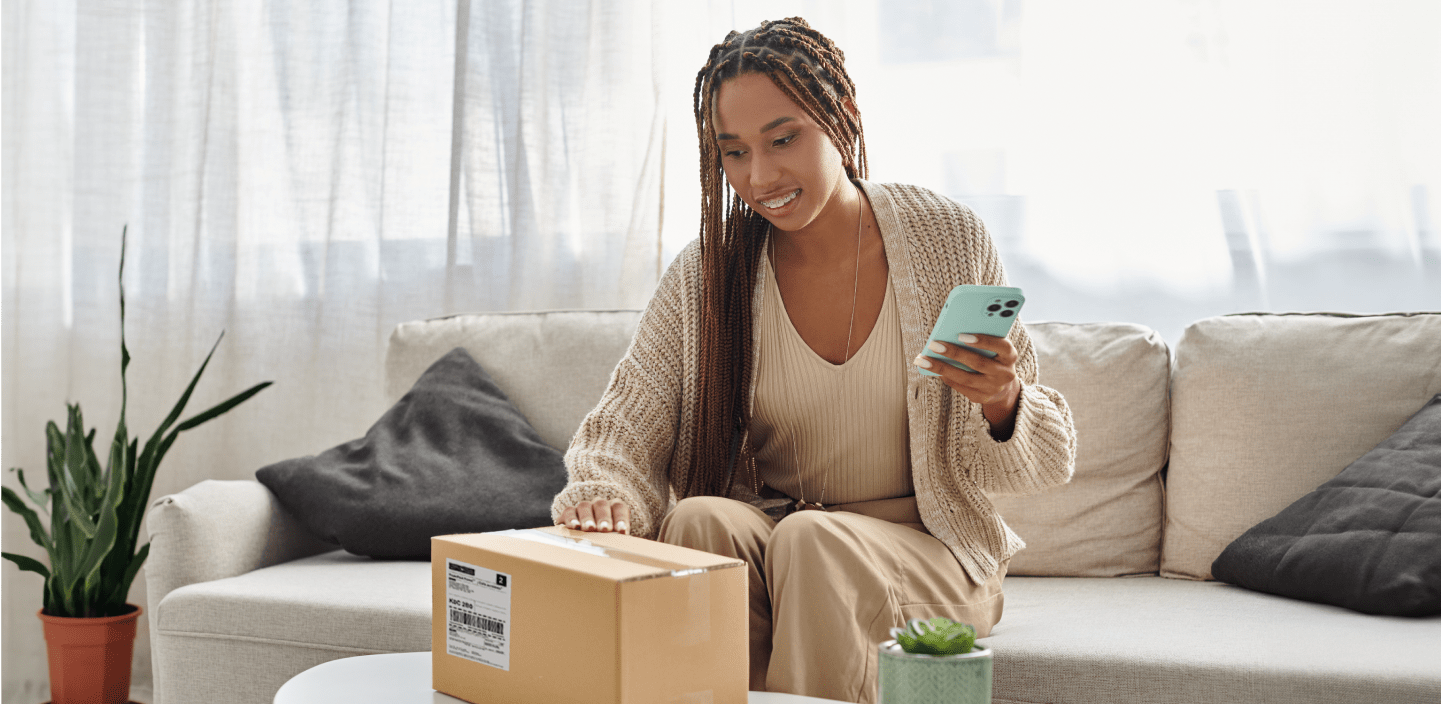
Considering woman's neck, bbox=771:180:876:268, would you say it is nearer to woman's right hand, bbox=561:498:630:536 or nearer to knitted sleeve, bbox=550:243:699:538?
knitted sleeve, bbox=550:243:699:538

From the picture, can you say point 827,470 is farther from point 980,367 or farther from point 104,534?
point 104,534

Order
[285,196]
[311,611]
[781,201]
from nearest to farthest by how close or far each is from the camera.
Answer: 1. [781,201]
2. [311,611]
3. [285,196]

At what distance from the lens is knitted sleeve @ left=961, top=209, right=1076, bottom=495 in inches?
48.4

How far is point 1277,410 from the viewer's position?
166 cm

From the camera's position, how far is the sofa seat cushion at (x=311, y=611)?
4.79 ft

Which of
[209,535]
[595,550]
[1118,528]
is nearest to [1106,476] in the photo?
[1118,528]

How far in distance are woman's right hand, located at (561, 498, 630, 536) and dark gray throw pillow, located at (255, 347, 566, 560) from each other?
1.98ft

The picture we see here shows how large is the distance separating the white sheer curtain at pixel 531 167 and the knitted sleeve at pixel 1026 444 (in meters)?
0.75

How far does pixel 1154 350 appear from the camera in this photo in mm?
1780

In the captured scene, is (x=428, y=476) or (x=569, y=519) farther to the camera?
(x=428, y=476)

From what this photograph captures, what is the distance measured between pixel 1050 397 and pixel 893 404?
20 cm

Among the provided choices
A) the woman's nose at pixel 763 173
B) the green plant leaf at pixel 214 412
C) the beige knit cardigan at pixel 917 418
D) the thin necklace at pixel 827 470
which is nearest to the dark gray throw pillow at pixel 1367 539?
the beige knit cardigan at pixel 917 418

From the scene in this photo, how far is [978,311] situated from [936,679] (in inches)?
16.8

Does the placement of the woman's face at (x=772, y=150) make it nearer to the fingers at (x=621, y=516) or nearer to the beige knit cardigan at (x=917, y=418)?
the beige knit cardigan at (x=917, y=418)
